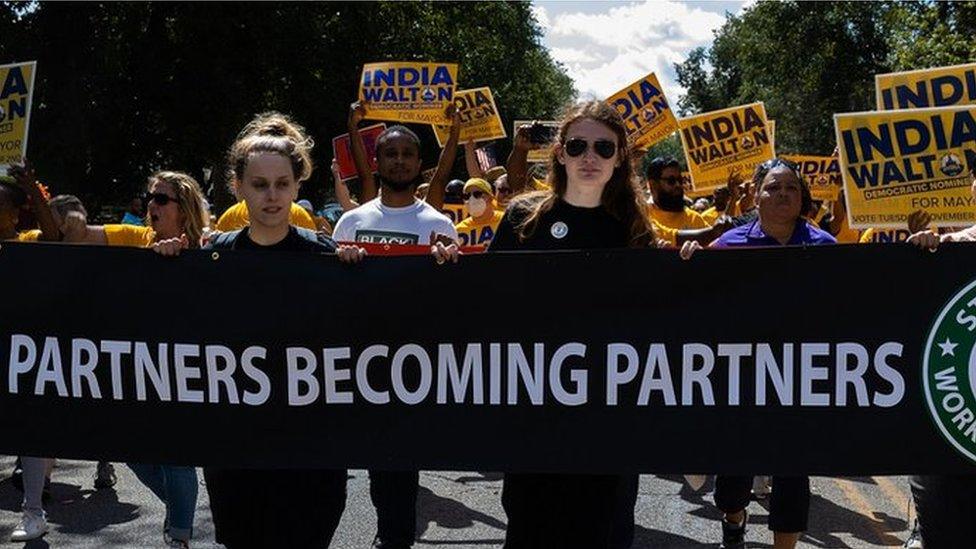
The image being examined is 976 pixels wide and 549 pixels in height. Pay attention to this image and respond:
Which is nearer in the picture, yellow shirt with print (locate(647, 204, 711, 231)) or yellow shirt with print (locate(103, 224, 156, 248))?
yellow shirt with print (locate(103, 224, 156, 248))

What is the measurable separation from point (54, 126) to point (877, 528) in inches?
949

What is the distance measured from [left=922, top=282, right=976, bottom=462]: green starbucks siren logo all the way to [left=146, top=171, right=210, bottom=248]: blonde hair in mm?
3013

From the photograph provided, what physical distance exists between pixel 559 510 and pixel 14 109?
12.9ft

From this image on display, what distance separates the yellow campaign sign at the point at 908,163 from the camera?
5.87 metres

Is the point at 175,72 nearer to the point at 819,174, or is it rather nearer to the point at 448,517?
the point at 819,174

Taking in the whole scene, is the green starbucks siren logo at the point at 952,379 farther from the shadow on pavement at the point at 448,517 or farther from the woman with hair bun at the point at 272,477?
the shadow on pavement at the point at 448,517

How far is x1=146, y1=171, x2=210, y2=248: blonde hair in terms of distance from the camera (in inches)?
216

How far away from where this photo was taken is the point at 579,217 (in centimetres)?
407

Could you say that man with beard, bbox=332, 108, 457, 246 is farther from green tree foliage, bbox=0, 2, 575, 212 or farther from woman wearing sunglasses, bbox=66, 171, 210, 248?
green tree foliage, bbox=0, 2, 575, 212

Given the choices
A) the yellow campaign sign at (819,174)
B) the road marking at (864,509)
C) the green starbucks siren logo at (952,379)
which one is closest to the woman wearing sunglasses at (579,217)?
the green starbucks siren logo at (952,379)

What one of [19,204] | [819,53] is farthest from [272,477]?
[819,53]

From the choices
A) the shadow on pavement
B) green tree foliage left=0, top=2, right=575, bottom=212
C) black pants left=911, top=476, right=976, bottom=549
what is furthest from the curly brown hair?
green tree foliage left=0, top=2, right=575, bottom=212

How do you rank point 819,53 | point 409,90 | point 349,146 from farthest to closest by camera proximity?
point 819,53 → point 349,146 → point 409,90

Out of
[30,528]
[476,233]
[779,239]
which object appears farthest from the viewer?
[476,233]
